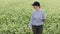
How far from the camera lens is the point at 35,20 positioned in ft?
27.8

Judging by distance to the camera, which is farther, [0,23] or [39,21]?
[0,23]

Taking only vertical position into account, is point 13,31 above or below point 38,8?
below

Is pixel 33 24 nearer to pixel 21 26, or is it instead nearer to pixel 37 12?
pixel 37 12

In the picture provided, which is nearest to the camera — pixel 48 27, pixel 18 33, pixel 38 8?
pixel 38 8

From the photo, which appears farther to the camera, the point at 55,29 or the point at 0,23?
the point at 0,23

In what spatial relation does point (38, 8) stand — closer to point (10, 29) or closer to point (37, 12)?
point (37, 12)

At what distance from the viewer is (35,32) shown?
8688 millimetres

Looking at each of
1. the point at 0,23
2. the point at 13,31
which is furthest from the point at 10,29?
the point at 0,23

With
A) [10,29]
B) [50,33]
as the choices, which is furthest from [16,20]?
[50,33]

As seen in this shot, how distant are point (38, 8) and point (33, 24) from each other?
70cm

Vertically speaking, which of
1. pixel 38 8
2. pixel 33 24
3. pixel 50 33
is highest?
pixel 38 8

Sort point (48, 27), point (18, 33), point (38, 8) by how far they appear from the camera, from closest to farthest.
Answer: point (38, 8) < point (18, 33) < point (48, 27)

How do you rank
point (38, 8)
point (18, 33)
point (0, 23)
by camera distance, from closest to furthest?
point (38, 8) → point (18, 33) → point (0, 23)

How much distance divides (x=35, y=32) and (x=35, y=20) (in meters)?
0.51
